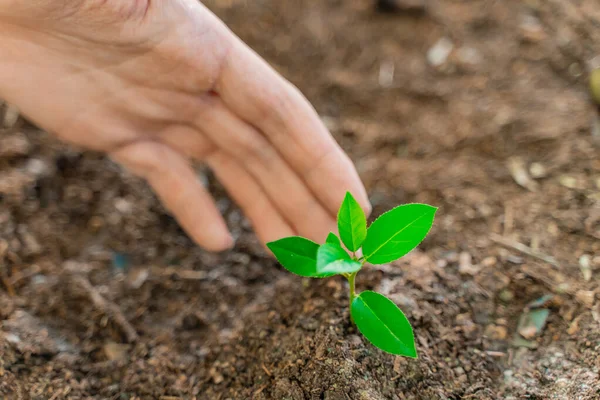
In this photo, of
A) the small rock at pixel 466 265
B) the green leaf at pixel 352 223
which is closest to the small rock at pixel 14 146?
the green leaf at pixel 352 223

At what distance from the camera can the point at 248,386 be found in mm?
1600

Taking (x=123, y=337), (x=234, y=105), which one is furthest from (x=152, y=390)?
(x=234, y=105)

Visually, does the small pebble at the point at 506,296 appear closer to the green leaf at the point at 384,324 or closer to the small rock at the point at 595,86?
the green leaf at the point at 384,324

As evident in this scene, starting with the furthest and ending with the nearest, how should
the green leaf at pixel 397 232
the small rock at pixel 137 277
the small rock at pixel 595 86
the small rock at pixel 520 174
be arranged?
the small rock at pixel 595 86, the small rock at pixel 520 174, the small rock at pixel 137 277, the green leaf at pixel 397 232

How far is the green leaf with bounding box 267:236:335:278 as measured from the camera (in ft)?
4.49

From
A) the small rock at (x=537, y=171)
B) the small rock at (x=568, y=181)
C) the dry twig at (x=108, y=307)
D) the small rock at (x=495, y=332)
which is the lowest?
the small rock at (x=495, y=332)

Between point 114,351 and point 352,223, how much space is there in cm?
95

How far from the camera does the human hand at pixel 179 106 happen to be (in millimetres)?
1670

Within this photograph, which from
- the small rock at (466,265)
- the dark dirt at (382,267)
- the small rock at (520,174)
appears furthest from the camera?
the small rock at (520,174)

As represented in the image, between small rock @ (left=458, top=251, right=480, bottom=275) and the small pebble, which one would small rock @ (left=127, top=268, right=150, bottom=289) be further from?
the small pebble

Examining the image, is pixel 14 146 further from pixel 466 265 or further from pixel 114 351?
pixel 466 265

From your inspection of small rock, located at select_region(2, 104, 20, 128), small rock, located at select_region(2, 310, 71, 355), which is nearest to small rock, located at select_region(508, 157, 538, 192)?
small rock, located at select_region(2, 310, 71, 355)

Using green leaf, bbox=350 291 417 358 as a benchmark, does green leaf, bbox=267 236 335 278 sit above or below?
above

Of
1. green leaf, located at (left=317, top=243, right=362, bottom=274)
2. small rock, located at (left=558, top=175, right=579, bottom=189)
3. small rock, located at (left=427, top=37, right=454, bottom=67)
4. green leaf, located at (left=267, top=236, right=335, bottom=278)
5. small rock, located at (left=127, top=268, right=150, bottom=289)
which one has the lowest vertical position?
small rock, located at (left=558, top=175, right=579, bottom=189)
